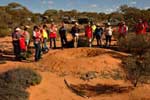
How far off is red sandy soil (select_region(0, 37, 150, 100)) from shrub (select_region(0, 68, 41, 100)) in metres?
0.26

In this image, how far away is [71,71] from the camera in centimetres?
1270

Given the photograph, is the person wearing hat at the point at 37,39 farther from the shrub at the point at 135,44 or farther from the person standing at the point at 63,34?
the shrub at the point at 135,44

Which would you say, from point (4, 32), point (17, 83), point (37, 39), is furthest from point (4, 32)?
point (17, 83)

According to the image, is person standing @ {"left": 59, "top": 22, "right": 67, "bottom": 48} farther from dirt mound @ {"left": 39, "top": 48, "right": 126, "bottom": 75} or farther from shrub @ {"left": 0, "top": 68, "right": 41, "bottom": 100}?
shrub @ {"left": 0, "top": 68, "right": 41, "bottom": 100}

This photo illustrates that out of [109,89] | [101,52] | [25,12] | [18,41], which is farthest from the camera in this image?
[25,12]

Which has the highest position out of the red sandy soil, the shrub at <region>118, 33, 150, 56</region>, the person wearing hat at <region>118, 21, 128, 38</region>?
the person wearing hat at <region>118, 21, 128, 38</region>

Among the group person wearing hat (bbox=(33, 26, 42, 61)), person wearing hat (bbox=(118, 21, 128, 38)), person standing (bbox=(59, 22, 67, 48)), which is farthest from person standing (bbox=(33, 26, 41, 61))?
person wearing hat (bbox=(118, 21, 128, 38))

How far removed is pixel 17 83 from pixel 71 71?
295cm

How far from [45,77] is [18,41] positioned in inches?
116

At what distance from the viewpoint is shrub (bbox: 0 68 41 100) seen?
9.12 meters

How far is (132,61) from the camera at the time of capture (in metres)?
11.9

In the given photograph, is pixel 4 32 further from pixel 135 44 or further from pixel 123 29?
pixel 135 44

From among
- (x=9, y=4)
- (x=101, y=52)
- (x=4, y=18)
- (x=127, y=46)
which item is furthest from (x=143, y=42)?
(x=9, y=4)

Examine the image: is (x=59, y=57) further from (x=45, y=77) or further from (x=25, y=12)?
(x=25, y=12)
